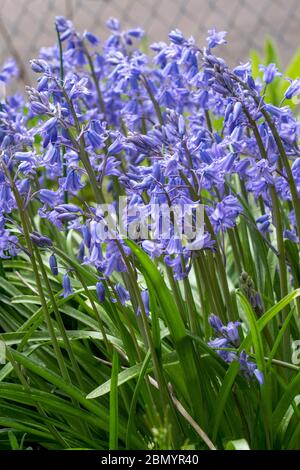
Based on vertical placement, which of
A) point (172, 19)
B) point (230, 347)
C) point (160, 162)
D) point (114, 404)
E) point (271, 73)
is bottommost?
point (114, 404)

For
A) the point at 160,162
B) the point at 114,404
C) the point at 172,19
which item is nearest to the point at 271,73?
the point at 160,162

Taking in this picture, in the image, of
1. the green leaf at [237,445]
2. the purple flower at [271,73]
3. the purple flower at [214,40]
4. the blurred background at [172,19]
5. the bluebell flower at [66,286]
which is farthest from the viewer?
the blurred background at [172,19]

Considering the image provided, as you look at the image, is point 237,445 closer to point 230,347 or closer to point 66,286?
point 230,347

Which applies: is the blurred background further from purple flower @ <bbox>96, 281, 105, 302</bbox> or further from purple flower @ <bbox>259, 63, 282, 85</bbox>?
purple flower @ <bbox>96, 281, 105, 302</bbox>

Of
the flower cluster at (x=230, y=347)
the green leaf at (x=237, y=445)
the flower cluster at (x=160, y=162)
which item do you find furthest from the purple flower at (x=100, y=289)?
the green leaf at (x=237, y=445)

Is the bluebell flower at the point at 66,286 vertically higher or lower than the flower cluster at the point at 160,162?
lower

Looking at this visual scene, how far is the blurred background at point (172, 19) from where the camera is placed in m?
12.3

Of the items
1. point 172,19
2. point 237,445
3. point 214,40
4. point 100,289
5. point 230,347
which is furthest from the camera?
point 172,19

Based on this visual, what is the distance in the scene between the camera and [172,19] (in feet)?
42.4

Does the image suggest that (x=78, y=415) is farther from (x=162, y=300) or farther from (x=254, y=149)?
(x=254, y=149)

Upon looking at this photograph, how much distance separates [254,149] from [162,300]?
0.72m

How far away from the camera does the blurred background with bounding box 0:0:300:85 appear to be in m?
12.3

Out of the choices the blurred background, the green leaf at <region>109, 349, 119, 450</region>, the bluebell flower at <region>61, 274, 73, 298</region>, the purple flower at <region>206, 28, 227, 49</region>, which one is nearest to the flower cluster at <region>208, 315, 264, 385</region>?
the green leaf at <region>109, 349, 119, 450</region>

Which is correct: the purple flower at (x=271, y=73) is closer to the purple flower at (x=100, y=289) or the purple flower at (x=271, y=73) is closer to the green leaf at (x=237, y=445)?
the purple flower at (x=100, y=289)
